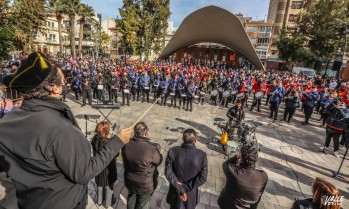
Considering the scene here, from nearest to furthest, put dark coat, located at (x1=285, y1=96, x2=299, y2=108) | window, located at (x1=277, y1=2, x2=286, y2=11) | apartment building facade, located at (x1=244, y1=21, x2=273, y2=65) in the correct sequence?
dark coat, located at (x1=285, y1=96, x2=299, y2=108), window, located at (x1=277, y1=2, x2=286, y2=11), apartment building facade, located at (x1=244, y1=21, x2=273, y2=65)

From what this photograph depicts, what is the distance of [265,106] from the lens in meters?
14.8

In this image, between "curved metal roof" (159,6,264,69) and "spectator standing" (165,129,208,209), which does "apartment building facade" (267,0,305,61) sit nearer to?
"curved metal roof" (159,6,264,69)

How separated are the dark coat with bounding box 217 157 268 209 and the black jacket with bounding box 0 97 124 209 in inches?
83.4

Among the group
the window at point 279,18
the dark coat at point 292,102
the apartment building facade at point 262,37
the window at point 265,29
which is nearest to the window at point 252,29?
the apartment building facade at point 262,37

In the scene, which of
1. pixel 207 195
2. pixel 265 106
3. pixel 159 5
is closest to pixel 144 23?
pixel 159 5

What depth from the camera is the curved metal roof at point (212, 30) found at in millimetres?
19469

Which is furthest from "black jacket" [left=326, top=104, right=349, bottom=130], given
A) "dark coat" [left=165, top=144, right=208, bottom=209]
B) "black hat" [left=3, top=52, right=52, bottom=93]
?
"black hat" [left=3, top=52, right=52, bottom=93]

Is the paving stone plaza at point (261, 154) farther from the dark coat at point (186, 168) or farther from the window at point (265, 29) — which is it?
the window at point (265, 29)

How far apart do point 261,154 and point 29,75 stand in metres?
7.49

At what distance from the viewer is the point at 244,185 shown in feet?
9.02

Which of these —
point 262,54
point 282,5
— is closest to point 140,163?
point 262,54

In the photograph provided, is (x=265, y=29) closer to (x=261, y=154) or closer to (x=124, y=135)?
(x=261, y=154)

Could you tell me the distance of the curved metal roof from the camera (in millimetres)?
19469

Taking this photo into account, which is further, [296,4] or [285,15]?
[285,15]
